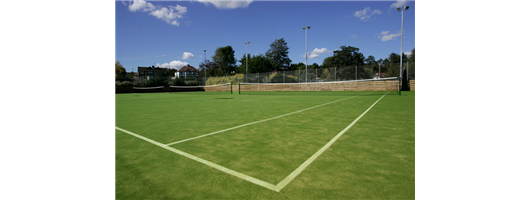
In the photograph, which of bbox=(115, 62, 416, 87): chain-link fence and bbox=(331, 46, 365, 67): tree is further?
bbox=(331, 46, 365, 67): tree

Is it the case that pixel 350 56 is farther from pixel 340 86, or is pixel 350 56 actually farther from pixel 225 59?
pixel 340 86

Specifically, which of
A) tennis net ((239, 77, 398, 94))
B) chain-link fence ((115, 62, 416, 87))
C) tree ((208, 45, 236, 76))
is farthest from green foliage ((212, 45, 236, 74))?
tennis net ((239, 77, 398, 94))

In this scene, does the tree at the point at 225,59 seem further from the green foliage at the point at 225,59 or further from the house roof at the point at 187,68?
the house roof at the point at 187,68

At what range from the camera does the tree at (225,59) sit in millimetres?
74162

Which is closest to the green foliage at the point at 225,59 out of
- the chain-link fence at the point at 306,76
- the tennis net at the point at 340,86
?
the chain-link fence at the point at 306,76

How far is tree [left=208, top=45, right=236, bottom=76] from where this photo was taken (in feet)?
243

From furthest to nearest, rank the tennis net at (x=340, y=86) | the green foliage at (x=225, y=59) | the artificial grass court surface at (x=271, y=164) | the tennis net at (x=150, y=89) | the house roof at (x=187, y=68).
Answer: the house roof at (x=187, y=68) → the green foliage at (x=225, y=59) → the tennis net at (x=150, y=89) → the tennis net at (x=340, y=86) → the artificial grass court surface at (x=271, y=164)

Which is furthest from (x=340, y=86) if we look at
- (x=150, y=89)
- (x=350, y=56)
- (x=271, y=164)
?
(x=350, y=56)

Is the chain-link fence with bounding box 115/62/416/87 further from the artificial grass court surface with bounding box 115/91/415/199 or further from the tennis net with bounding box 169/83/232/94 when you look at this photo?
the artificial grass court surface with bounding box 115/91/415/199

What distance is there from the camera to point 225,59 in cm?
7462
